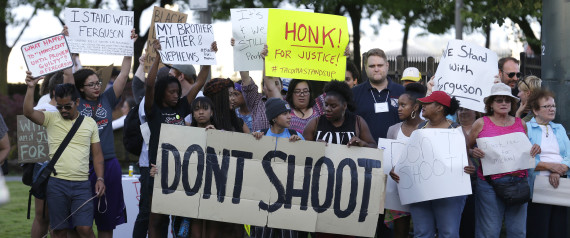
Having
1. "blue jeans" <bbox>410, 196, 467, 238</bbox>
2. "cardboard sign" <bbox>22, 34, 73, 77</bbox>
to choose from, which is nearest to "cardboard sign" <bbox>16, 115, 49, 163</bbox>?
"cardboard sign" <bbox>22, 34, 73, 77</bbox>

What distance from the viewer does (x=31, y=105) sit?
7.18 m

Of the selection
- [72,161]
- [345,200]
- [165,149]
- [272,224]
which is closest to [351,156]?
[345,200]

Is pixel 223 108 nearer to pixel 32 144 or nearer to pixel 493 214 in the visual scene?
pixel 32 144

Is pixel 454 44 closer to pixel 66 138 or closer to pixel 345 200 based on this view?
pixel 345 200

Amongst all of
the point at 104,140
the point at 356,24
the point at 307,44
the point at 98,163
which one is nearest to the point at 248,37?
the point at 307,44

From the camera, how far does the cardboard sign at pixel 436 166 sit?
281 inches

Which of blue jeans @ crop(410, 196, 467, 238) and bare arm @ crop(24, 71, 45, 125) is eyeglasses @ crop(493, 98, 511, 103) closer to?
blue jeans @ crop(410, 196, 467, 238)

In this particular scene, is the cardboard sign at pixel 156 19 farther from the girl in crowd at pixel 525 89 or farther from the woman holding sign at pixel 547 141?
the woman holding sign at pixel 547 141

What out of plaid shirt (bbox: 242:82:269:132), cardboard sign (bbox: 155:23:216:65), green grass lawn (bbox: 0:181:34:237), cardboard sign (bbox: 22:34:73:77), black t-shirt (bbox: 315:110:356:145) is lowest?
green grass lawn (bbox: 0:181:34:237)

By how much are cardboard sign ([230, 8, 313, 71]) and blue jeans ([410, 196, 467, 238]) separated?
2.18m

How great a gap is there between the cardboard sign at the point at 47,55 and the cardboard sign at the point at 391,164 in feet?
9.37

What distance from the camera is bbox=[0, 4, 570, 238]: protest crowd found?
7.23m

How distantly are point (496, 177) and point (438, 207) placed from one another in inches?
24.3

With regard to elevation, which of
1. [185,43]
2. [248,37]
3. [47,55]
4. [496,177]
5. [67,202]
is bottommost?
[67,202]
